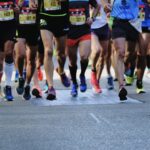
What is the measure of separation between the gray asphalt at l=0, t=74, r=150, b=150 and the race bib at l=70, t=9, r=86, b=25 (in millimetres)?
1653

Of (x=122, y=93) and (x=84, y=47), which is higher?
(x=84, y=47)

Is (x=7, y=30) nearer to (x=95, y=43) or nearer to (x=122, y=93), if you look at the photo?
(x=122, y=93)

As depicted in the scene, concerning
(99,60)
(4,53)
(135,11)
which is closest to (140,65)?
(99,60)

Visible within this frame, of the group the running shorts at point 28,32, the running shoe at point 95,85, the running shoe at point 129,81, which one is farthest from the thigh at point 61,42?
the running shoe at point 129,81

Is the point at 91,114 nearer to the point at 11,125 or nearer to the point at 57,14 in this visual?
the point at 11,125

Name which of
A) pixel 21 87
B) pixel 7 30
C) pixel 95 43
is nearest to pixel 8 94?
pixel 21 87

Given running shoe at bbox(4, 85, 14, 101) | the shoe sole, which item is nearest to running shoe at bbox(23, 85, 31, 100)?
the shoe sole

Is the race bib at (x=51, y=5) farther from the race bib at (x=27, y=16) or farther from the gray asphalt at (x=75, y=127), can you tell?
the gray asphalt at (x=75, y=127)

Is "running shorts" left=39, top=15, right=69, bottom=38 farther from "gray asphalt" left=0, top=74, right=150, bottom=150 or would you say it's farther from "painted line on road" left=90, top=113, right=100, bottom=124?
"painted line on road" left=90, top=113, right=100, bottom=124

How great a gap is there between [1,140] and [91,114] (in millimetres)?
2156

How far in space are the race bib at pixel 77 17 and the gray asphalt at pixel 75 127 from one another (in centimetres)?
165

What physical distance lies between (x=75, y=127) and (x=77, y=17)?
12.1 ft

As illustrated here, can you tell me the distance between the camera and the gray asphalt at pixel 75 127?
6.61m

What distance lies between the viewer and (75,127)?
25.4ft
